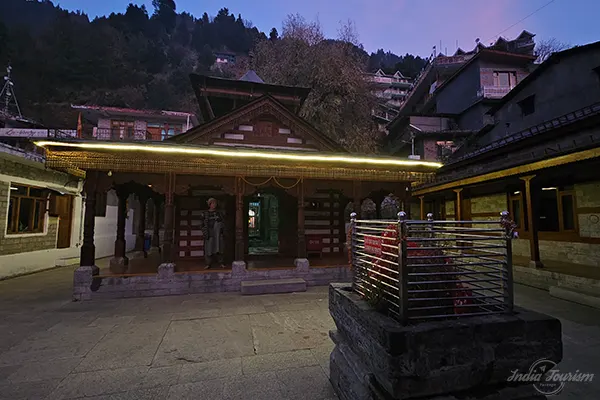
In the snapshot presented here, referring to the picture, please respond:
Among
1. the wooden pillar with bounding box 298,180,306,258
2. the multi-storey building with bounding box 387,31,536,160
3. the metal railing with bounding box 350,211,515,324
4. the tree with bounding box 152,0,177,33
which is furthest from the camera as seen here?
the tree with bounding box 152,0,177,33

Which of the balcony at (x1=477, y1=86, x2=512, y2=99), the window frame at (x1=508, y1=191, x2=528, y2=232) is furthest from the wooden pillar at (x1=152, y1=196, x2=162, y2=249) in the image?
the balcony at (x1=477, y1=86, x2=512, y2=99)

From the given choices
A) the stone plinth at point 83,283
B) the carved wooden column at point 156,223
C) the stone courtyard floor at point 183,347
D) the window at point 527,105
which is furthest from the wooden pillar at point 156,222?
the window at point 527,105

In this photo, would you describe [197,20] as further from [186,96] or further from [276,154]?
[276,154]

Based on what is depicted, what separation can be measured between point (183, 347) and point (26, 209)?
10.3m

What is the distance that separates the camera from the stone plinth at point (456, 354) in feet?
6.25

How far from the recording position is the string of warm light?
6.41 metres

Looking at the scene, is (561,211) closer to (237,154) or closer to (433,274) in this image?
(433,274)

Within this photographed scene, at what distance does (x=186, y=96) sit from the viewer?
130 feet

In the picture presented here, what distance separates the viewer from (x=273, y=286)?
719 cm

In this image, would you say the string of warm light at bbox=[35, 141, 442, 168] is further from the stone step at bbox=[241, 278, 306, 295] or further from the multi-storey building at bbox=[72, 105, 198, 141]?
the multi-storey building at bbox=[72, 105, 198, 141]

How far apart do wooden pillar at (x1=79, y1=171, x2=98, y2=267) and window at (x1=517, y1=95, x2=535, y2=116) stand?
834 inches

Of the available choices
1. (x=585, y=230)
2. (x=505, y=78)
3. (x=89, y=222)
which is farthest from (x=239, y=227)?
(x=505, y=78)

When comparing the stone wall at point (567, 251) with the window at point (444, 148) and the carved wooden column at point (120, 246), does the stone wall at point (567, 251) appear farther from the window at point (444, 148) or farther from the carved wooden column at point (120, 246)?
the carved wooden column at point (120, 246)

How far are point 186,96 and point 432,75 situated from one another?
3289cm
